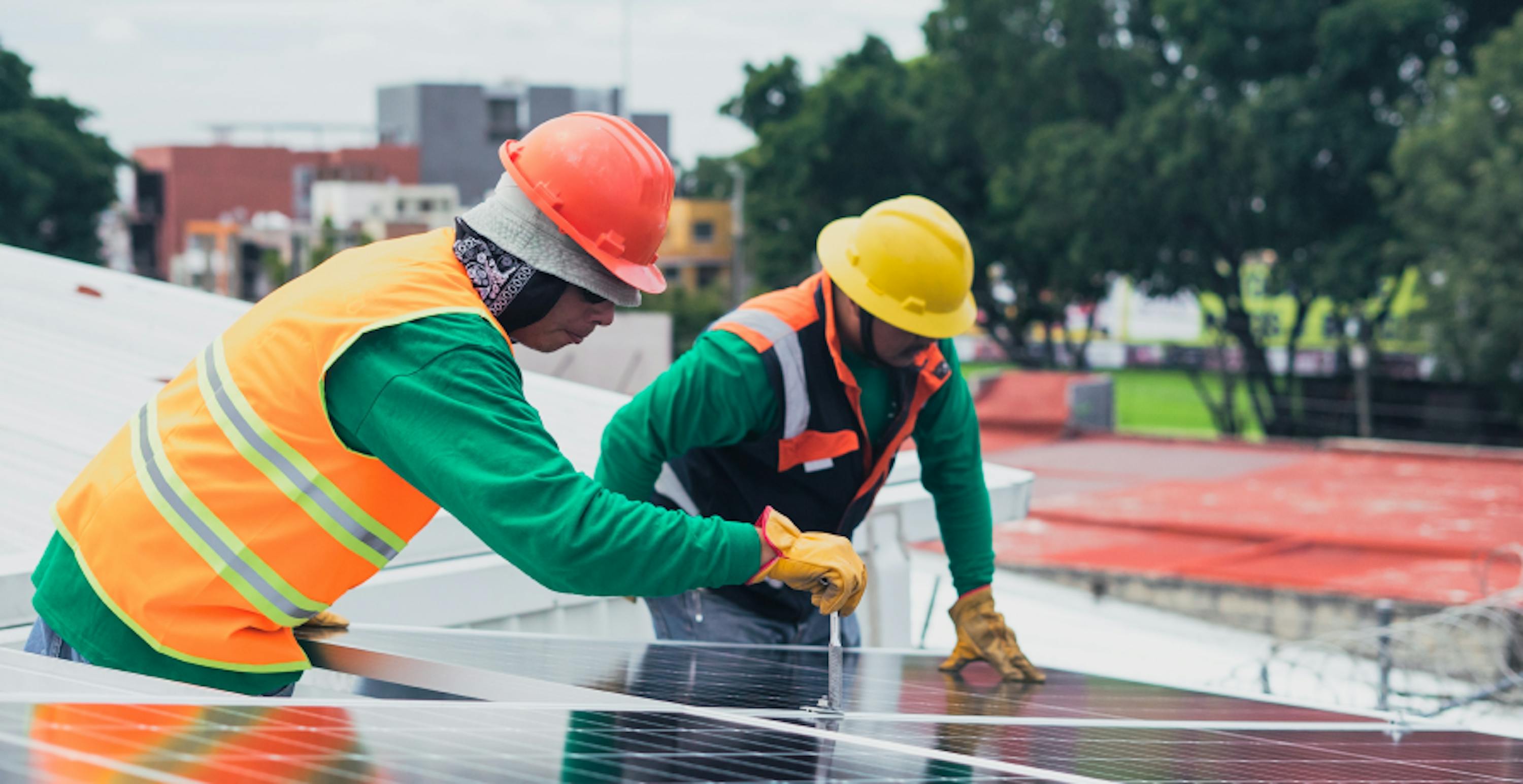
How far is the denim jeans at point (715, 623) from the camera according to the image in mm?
4176

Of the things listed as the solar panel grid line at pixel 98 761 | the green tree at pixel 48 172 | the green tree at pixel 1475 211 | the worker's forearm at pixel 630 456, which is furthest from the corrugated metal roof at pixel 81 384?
the green tree at pixel 48 172

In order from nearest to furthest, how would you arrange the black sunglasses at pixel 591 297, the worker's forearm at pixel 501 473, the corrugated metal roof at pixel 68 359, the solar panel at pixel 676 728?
the solar panel at pixel 676 728, the worker's forearm at pixel 501 473, the black sunglasses at pixel 591 297, the corrugated metal roof at pixel 68 359

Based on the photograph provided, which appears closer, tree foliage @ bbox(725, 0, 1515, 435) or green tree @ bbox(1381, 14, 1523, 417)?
green tree @ bbox(1381, 14, 1523, 417)

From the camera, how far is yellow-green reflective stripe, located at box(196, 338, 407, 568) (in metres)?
2.25

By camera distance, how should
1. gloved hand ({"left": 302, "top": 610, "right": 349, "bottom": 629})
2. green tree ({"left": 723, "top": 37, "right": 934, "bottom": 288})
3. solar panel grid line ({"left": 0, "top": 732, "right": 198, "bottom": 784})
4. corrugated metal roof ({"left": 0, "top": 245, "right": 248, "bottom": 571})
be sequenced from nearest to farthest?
solar panel grid line ({"left": 0, "top": 732, "right": 198, "bottom": 784}) → gloved hand ({"left": 302, "top": 610, "right": 349, "bottom": 629}) → corrugated metal roof ({"left": 0, "top": 245, "right": 248, "bottom": 571}) → green tree ({"left": 723, "top": 37, "right": 934, "bottom": 288})

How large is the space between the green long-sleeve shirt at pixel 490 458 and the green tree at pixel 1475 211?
20.7 m

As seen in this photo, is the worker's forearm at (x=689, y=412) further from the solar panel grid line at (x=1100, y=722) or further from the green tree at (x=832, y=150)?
the green tree at (x=832, y=150)

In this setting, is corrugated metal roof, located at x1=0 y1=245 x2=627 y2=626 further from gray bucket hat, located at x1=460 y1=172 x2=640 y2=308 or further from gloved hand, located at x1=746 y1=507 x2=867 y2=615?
gloved hand, located at x1=746 y1=507 x2=867 y2=615

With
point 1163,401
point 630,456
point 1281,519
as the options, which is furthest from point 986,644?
point 1163,401

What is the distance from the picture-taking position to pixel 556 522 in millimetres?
2125

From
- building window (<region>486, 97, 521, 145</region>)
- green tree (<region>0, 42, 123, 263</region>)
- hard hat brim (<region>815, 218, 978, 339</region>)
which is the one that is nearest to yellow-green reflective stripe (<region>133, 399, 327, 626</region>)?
hard hat brim (<region>815, 218, 978, 339</region>)

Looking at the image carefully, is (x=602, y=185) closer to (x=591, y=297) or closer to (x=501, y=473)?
(x=591, y=297)

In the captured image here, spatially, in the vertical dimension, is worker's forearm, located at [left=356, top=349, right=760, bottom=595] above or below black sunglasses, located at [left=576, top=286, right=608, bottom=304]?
below

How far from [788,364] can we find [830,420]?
0.75 feet
